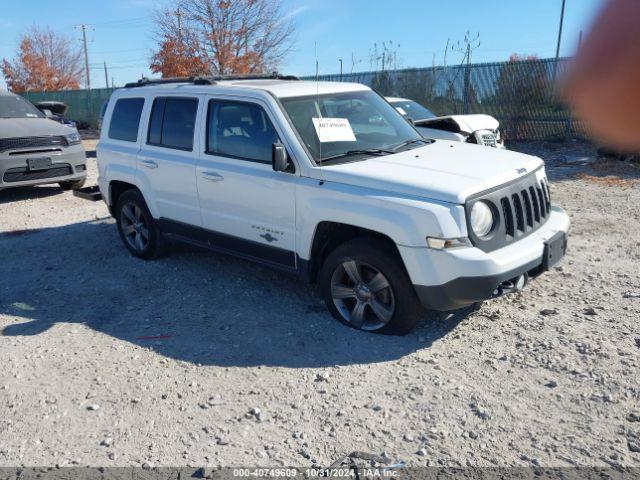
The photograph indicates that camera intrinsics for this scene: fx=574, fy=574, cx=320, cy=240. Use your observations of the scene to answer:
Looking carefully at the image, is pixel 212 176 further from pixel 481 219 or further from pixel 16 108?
pixel 16 108

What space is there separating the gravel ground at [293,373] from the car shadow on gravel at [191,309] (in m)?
0.02

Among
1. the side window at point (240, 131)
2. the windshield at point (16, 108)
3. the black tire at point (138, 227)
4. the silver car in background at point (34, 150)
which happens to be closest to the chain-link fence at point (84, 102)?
the windshield at point (16, 108)

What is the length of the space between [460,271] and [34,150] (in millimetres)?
8487

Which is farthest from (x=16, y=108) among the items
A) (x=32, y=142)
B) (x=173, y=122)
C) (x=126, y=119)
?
(x=173, y=122)

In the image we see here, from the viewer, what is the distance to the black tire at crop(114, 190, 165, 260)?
6.20 meters

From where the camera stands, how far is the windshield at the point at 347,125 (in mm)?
4680

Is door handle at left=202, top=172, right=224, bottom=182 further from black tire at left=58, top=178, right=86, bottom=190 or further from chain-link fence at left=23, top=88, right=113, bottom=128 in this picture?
chain-link fence at left=23, top=88, right=113, bottom=128

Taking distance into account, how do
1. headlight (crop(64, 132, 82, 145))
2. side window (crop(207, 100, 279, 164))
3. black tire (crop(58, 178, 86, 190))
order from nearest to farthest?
side window (crop(207, 100, 279, 164))
headlight (crop(64, 132, 82, 145))
black tire (crop(58, 178, 86, 190))

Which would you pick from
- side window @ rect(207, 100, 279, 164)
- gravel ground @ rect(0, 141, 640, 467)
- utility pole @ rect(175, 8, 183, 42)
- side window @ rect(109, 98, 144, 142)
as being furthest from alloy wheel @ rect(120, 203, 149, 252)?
utility pole @ rect(175, 8, 183, 42)

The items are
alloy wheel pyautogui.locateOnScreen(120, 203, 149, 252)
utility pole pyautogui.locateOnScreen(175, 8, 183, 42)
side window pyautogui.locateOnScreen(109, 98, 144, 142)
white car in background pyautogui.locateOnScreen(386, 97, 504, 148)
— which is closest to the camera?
side window pyautogui.locateOnScreen(109, 98, 144, 142)

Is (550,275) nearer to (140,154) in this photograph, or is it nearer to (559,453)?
(559,453)

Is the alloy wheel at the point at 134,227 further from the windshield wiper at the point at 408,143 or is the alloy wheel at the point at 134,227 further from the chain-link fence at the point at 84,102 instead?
the chain-link fence at the point at 84,102

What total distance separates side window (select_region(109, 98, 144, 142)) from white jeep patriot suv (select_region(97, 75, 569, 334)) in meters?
0.04

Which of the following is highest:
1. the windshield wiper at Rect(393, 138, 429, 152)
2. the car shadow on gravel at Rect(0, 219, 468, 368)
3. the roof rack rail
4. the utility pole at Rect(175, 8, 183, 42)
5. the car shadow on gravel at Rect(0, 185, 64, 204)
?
the utility pole at Rect(175, 8, 183, 42)
